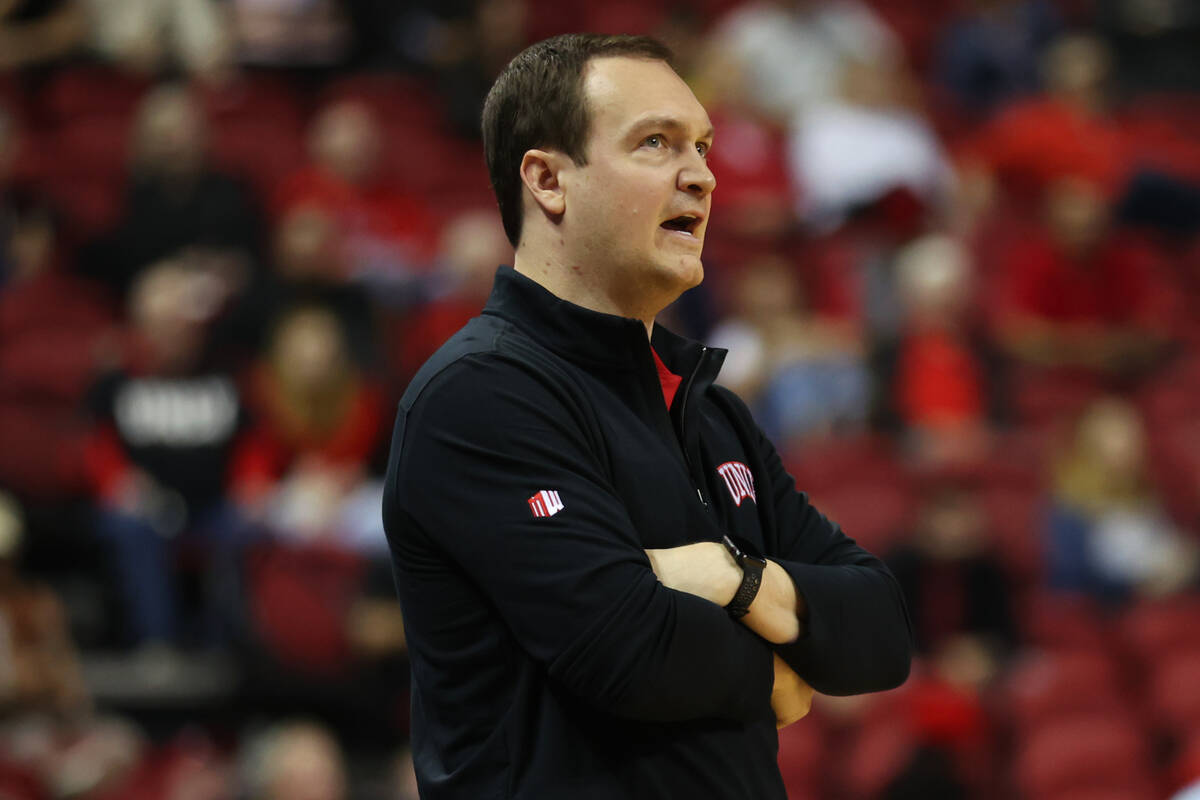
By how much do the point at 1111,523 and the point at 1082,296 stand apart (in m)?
1.85

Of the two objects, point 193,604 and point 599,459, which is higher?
point 599,459

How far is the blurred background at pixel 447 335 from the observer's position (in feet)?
18.7

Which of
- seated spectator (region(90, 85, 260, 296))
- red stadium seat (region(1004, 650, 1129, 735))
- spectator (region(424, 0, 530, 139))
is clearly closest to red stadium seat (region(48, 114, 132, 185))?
seated spectator (region(90, 85, 260, 296))

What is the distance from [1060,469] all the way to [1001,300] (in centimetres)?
140

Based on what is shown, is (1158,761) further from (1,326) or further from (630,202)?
(1,326)

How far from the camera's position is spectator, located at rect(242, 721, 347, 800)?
4992 millimetres

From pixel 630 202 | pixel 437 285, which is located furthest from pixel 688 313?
pixel 630 202

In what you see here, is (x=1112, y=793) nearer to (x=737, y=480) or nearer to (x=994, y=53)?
(x=737, y=480)

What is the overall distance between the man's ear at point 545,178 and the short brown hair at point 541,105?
0.01m

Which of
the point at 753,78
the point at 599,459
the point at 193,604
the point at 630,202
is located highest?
the point at 630,202

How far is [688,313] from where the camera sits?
295 inches

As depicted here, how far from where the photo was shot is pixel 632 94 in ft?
5.99

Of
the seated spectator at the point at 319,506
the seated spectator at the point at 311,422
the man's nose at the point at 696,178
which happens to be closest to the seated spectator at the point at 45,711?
the seated spectator at the point at 319,506

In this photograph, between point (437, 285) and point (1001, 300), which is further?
point (1001, 300)
